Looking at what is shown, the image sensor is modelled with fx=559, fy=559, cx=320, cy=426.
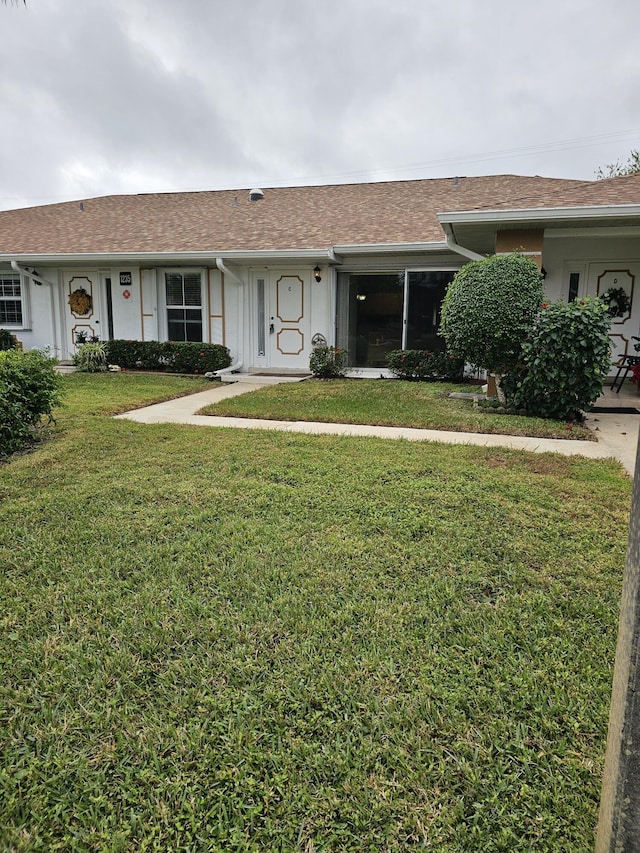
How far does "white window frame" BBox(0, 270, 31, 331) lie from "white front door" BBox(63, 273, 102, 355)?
1.10m

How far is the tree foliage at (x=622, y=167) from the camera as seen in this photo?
33625 millimetres

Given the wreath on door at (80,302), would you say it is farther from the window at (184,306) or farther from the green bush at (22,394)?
the green bush at (22,394)

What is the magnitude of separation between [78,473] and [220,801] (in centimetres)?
377

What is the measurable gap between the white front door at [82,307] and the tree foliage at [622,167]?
32.4 meters

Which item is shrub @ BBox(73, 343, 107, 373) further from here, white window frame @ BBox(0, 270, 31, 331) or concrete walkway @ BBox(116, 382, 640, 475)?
concrete walkway @ BBox(116, 382, 640, 475)

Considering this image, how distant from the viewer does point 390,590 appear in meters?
2.94

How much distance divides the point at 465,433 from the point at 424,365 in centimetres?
529

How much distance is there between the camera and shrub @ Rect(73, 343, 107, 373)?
13.2 meters

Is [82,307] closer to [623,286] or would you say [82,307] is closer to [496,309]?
[496,309]

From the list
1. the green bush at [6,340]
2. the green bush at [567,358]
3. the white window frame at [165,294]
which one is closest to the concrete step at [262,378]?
the white window frame at [165,294]

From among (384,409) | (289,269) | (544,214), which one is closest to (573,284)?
(544,214)

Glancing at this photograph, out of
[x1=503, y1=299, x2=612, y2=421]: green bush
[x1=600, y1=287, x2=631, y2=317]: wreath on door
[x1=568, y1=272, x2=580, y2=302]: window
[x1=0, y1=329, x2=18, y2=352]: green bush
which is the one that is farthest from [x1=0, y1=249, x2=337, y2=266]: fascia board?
[x1=503, y1=299, x2=612, y2=421]: green bush

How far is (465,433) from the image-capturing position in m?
6.64

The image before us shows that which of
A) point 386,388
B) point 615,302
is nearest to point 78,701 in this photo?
point 386,388
